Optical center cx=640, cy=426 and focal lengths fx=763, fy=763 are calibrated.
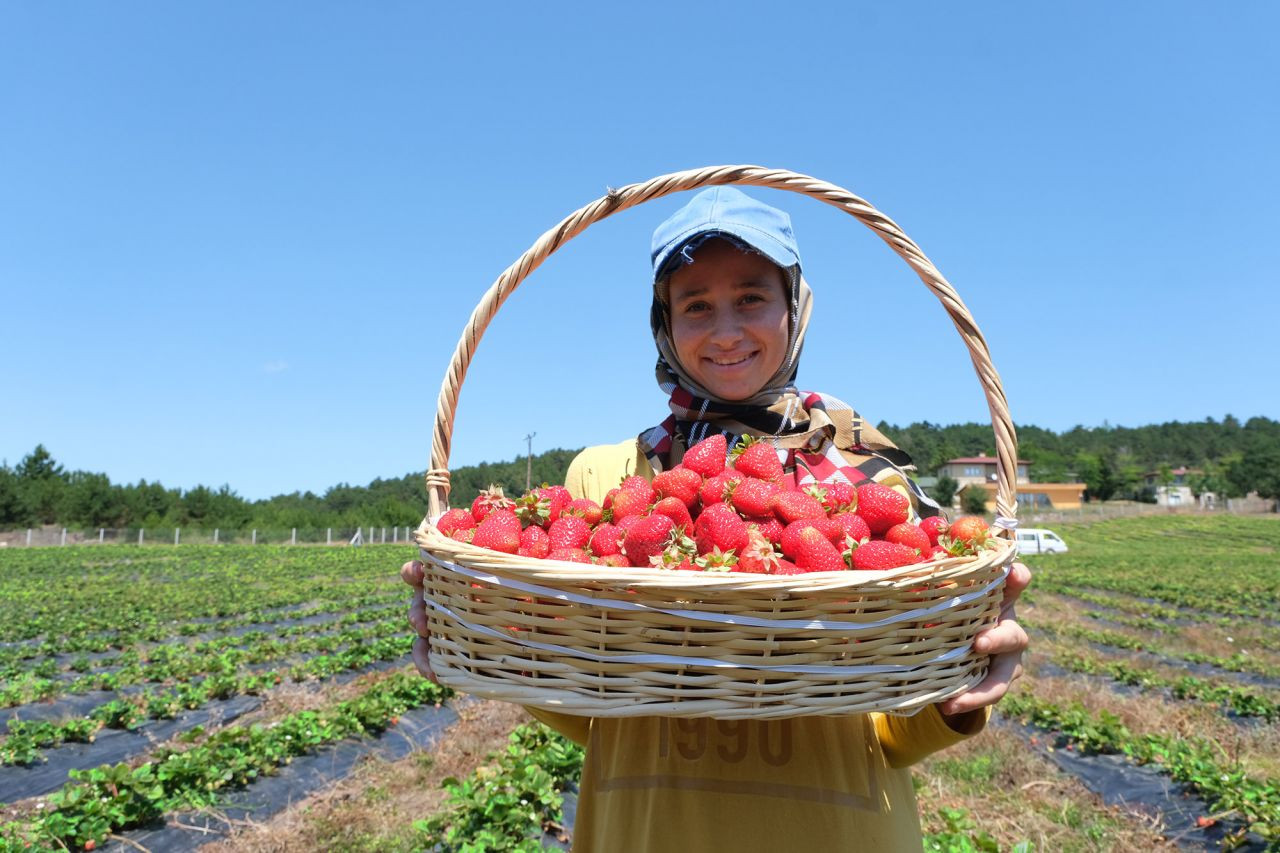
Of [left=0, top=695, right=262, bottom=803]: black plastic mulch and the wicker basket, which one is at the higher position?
the wicker basket

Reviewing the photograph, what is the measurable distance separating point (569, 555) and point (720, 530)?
292 millimetres

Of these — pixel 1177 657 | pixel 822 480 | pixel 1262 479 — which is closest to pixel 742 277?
pixel 822 480

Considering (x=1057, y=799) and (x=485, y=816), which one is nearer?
(x=485, y=816)

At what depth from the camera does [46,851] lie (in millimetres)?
3834

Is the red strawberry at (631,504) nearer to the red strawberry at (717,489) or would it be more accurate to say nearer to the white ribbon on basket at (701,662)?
the red strawberry at (717,489)

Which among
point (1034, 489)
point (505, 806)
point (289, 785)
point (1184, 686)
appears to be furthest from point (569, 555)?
point (1034, 489)

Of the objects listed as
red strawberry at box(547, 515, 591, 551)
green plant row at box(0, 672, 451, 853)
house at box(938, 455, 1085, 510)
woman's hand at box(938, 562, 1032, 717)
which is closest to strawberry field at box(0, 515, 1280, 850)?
green plant row at box(0, 672, 451, 853)

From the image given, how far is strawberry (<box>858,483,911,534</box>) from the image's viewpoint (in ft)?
5.18

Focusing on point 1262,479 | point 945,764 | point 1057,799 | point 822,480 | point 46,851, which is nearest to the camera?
point 822,480

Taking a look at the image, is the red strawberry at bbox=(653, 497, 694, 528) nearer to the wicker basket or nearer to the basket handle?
the wicker basket

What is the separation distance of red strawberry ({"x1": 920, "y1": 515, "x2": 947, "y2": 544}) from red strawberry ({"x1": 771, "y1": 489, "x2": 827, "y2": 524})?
0.69ft

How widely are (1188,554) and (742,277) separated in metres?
40.3

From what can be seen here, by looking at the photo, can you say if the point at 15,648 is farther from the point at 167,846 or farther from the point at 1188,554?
the point at 1188,554

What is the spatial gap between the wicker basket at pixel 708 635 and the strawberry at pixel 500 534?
0.13 meters
